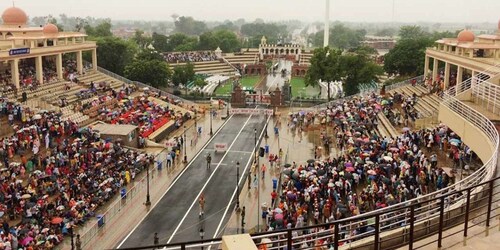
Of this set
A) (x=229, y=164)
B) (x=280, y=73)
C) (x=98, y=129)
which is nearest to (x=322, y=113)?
(x=229, y=164)

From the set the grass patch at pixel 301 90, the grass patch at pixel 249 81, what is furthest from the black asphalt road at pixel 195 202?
the grass patch at pixel 249 81

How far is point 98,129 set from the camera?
1487 inches

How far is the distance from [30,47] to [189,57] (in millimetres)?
50000

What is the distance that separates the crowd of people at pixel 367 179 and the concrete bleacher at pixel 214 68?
204ft

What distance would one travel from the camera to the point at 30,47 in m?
47.3

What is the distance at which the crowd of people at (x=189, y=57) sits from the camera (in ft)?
304

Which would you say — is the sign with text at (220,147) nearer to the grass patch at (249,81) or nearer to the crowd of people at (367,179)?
the crowd of people at (367,179)

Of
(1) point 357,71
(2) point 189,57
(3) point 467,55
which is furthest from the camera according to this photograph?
(2) point 189,57

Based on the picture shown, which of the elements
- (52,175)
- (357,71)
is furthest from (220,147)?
(357,71)

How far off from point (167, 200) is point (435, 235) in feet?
68.9

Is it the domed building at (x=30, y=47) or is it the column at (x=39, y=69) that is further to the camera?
the column at (x=39, y=69)

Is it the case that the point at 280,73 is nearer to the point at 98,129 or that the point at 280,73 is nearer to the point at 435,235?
the point at 98,129

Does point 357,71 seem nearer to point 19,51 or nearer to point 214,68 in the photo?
point 19,51

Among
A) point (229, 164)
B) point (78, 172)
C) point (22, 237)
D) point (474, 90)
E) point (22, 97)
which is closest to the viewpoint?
point (22, 237)
